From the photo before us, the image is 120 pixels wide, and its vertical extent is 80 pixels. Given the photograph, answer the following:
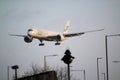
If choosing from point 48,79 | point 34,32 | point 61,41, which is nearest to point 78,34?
point 61,41

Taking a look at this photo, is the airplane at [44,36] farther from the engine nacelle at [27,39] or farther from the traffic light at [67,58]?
the traffic light at [67,58]

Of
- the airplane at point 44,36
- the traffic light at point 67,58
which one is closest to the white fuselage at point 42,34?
the airplane at point 44,36

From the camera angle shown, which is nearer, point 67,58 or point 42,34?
point 67,58

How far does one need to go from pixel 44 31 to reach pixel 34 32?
9.18 feet

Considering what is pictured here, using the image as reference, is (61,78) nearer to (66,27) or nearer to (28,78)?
(66,27)

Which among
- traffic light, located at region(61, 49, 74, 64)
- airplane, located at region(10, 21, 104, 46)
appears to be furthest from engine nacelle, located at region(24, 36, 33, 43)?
traffic light, located at region(61, 49, 74, 64)

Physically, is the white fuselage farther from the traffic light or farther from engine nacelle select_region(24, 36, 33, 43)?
the traffic light

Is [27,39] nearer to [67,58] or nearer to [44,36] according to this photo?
[44,36]

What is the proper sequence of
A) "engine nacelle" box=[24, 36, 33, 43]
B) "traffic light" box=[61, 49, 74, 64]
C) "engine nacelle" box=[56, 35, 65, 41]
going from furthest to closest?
"engine nacelle" box=[56, 35, 65, 41] → "engine nacelle" box=[24, 36, 33, 43] → "traffic light" box=[61, 49, 74, 64]

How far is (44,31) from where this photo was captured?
219ft

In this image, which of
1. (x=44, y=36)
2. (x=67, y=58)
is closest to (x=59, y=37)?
(x=44, y=36)

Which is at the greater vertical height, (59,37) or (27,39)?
(59,37)

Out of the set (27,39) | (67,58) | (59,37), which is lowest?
(67,58)

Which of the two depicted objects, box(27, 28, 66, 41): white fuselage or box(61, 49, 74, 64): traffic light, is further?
box(27, 28, 66, 41): white fuselage
